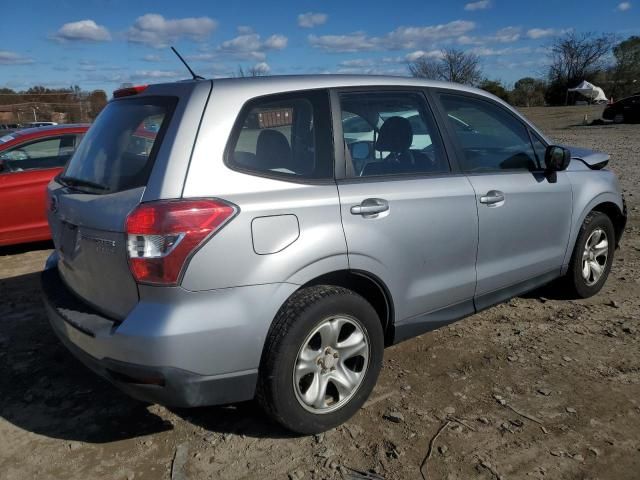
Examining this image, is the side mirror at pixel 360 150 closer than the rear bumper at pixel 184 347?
No

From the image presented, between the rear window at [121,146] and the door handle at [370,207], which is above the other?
the rear window at [121,146]

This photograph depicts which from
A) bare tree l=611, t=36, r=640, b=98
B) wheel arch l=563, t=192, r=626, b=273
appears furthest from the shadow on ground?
bare tree l=611, t=36, r=640, b=98

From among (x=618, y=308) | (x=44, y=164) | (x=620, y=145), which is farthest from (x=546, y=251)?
(x=620, y=145)

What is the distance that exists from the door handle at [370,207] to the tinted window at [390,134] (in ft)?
0.66

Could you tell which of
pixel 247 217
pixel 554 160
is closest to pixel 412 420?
pixel 247 217

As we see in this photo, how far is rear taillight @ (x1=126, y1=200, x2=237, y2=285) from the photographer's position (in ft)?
8.05

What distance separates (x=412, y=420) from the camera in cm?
312

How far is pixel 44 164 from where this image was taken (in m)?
6.94

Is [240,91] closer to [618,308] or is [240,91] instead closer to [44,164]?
[618,308]

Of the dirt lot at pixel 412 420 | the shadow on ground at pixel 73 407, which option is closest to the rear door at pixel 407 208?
the dirt lot at pixel 412 420

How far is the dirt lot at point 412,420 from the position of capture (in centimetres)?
276

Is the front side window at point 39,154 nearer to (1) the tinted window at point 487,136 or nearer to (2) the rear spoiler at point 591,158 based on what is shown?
(1) the tinted window at point 487,136

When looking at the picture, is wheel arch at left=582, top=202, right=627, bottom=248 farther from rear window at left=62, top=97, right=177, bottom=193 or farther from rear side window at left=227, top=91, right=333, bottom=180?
rear window at left=62, top=97, right=177, bottom=193

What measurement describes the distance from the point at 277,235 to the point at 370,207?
59 cm
